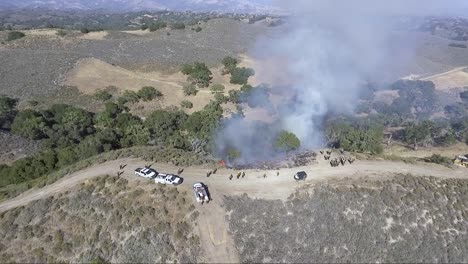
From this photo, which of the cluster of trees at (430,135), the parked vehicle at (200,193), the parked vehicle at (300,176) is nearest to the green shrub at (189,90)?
the cluster of trees at (430,135)

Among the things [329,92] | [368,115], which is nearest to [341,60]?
[329,92]

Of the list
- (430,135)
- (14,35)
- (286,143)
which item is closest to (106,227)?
(286,143)

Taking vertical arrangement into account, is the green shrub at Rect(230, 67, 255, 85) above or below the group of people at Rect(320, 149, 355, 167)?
below

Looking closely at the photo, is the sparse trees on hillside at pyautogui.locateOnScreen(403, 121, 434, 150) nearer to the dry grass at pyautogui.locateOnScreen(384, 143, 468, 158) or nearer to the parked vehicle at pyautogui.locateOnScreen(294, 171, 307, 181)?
the dry grass at pyautogui.locateOnScreen(384, 143, 468, 158)

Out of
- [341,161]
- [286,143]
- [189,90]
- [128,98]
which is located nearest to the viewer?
[341,161]

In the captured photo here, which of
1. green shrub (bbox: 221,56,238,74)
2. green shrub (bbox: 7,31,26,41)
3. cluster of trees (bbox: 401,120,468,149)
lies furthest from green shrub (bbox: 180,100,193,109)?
green shrub (bbox: 7,31,26,41)

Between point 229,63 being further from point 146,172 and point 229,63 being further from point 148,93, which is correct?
point 146,172

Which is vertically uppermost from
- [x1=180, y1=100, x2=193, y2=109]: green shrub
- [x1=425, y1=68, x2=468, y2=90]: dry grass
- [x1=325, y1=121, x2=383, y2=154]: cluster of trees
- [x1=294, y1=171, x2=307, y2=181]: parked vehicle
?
[x1=294, y1=171, x2=307, y2=181]: parked vehicle
